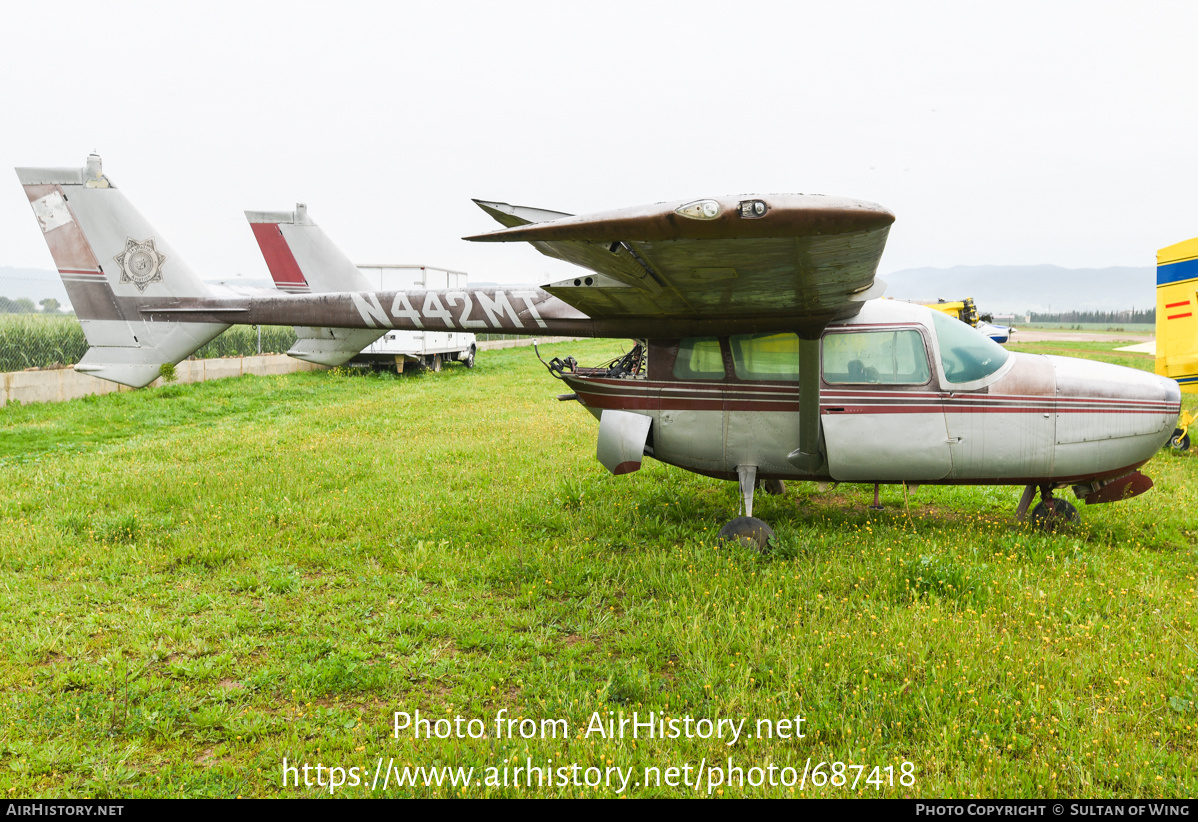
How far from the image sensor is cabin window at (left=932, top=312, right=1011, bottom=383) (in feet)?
18.4

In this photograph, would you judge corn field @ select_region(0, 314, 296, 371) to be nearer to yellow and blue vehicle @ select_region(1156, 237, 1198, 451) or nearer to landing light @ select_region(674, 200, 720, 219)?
landing light @ select_region(674, 200, 720, 219)

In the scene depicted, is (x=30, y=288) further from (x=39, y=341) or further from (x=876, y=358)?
(x=876, y=358)

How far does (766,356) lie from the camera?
19.7 ft

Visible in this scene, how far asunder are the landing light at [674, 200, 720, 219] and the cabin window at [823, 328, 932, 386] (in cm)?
279

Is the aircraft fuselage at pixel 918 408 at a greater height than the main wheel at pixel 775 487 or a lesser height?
greater

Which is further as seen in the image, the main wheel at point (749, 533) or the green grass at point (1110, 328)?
the green grass at point (1110, 328)

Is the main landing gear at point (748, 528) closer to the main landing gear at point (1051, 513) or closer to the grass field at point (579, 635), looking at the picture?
the grass field at point (579, 635)

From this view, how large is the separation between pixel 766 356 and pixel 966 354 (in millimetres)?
1703

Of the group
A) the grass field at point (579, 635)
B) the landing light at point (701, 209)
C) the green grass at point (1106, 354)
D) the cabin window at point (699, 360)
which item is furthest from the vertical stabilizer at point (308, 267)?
the green grass at point (1106, 354)

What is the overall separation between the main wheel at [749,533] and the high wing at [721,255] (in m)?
1.77

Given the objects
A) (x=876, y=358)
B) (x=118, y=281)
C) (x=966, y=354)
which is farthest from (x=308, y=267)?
(x=966, y=354)

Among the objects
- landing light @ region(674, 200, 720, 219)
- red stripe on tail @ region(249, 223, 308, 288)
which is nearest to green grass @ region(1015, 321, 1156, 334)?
red stripe on tail @ region(249, 223, 308, 288)

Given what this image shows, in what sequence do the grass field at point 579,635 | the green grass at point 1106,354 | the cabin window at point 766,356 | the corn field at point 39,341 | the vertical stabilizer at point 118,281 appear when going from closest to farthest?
the grass field at point 579,635, the cabin window at point 766,356, the vertical stabilizer at point 118,281, the corn field at point 39,341, the green grass at point 1106,354

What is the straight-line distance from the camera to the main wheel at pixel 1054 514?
615cm
